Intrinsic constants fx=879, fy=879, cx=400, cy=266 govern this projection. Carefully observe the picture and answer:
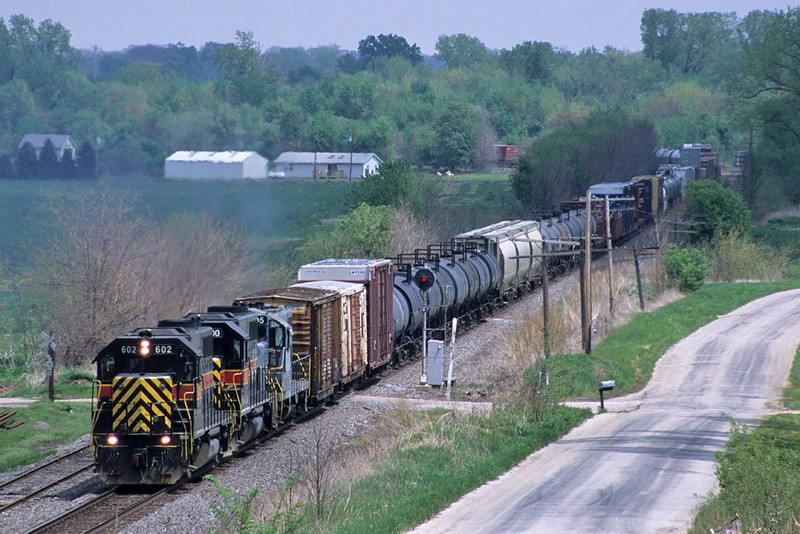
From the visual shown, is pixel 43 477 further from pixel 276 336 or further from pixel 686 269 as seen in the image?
pixel 686 269

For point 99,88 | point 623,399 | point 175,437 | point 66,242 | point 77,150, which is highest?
point 99,88

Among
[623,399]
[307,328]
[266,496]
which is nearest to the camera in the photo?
[266,496]

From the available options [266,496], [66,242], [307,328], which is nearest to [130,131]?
[66,242]

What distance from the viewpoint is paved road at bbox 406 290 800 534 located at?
15.6 m

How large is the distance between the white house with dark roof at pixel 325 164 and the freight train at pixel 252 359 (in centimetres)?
1124

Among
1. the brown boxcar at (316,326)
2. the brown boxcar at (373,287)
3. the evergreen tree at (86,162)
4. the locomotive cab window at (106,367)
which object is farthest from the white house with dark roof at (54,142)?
the locomotive cab window at (106,367)

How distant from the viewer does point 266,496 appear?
17.7m

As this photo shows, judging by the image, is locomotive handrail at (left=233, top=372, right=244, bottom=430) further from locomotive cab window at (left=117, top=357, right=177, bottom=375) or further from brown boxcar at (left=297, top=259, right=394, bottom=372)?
brown boxcar at (left=297, top=259, right=394, bottom=372)

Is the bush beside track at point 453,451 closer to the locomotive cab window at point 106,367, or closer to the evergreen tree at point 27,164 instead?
the locomotive cab window at point 106,367

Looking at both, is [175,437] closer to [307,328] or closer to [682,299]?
[307,328]

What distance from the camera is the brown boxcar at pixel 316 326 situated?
2425cm

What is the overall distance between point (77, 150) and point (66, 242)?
4.46 metres

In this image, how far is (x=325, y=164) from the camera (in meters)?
55.2

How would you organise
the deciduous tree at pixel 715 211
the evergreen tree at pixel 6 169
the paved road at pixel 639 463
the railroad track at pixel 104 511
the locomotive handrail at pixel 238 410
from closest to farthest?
the paved road at pixel 639 463, the railroad track at pixel 104 511, the locomotive handrail at pixel 238 410, the evergreen tree at pixel 6 169, the deciduous tree at pixel 715 211
